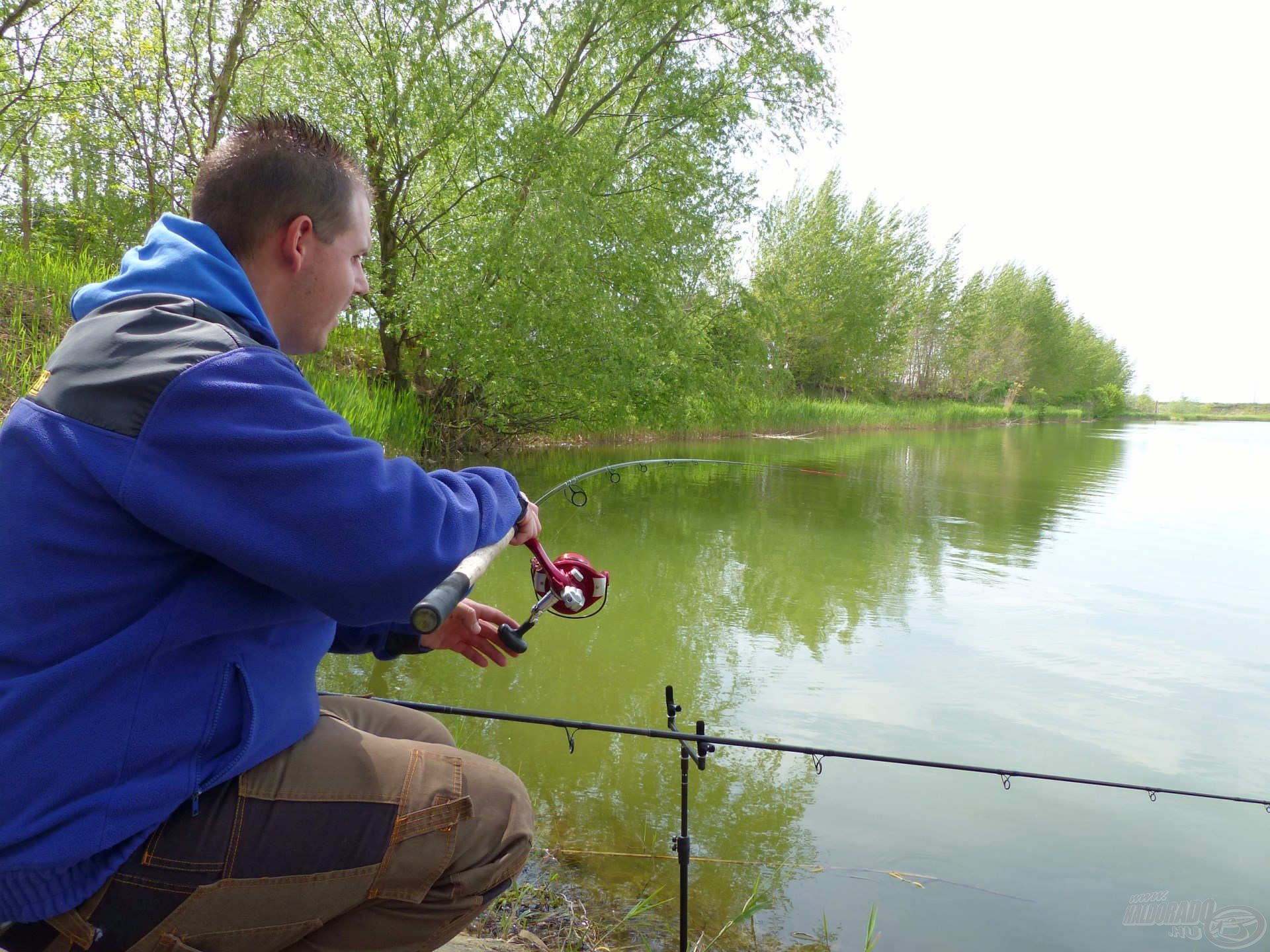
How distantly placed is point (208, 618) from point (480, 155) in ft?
29.5

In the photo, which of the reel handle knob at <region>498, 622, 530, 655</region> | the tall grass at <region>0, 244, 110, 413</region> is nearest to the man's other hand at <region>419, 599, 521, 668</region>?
the reel handle knob at <region>498, 622, 530, 655</region>

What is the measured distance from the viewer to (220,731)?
3.65 feet

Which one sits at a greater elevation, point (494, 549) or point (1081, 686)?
point (494, 549)

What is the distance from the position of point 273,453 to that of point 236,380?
10cm

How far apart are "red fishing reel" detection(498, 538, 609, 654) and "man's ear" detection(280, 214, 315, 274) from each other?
2.11 ft

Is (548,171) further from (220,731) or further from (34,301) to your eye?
(220,731)

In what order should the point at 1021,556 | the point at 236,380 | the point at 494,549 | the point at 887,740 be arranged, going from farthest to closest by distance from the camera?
the point at 1021,556
the point at 887,740
the point at 494,549
the point at 236,380

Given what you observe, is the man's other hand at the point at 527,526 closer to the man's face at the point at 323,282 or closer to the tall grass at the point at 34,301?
the man's face at the point at 323,282

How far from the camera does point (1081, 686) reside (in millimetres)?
4262

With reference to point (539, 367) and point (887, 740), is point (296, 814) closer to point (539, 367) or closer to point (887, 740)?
point (887, 740)

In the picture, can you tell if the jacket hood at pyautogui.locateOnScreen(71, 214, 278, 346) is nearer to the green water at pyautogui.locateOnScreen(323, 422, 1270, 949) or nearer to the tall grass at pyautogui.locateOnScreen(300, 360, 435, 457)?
the green water at pyautogui.locateOnScreen(323, 422, 1270, 949)

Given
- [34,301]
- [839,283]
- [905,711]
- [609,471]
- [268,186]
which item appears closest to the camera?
[268,186]

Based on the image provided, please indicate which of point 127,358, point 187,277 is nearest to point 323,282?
point 187,277

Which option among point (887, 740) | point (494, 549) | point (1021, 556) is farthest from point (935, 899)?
point (1021, 556)
